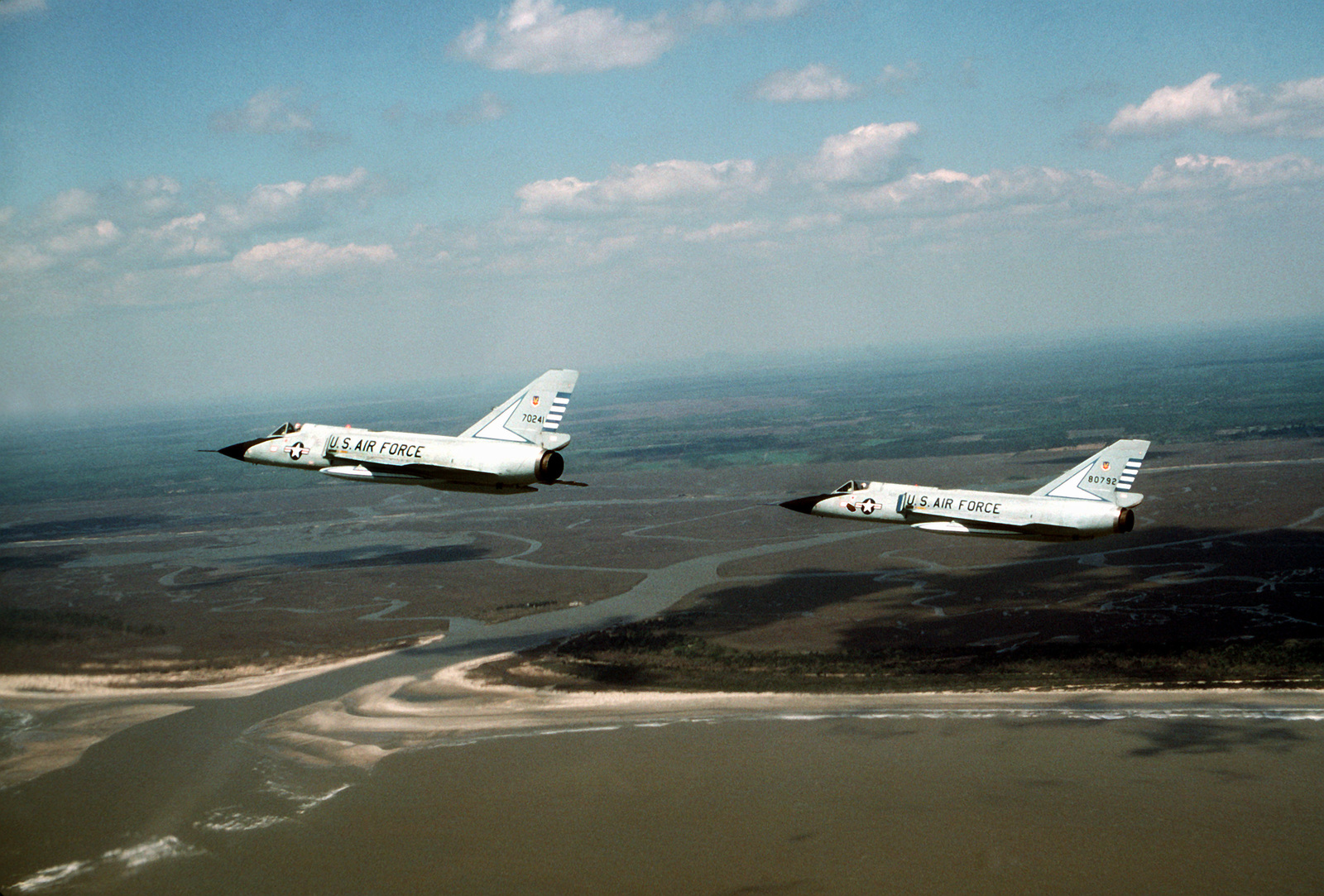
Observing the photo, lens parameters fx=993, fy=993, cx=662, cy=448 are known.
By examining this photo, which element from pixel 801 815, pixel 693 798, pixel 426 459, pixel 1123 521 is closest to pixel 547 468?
pixel 426 459

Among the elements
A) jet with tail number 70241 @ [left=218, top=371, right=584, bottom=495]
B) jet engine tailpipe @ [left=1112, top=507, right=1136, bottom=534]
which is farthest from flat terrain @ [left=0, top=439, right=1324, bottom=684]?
jet with tail number 70241 @ [left=218, top=371, right=584, bottom=495]

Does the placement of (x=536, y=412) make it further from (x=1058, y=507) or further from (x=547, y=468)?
(x=1058, y=507)

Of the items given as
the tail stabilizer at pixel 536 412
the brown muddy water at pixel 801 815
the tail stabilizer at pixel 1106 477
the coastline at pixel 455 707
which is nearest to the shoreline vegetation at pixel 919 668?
the coastline at pixel 455 707

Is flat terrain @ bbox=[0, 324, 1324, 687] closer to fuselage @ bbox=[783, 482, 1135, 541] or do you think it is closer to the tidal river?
the tidal river

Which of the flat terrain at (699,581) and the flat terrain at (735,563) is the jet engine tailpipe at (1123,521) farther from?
the flat terrain at (699,581)

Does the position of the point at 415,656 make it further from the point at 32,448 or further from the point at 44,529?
the point at 44,529

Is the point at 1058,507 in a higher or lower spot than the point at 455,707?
higher

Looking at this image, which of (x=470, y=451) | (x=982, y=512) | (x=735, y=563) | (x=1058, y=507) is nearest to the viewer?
(x=470, y=451)

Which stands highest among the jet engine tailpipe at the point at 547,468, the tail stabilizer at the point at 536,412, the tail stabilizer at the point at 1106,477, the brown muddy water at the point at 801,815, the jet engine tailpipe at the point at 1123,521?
the tail stabilizer at the point at 536,412
